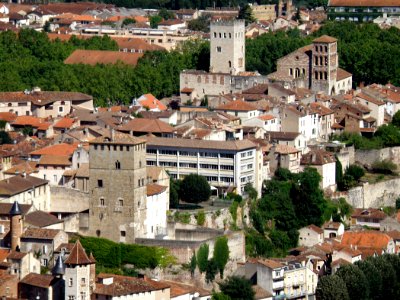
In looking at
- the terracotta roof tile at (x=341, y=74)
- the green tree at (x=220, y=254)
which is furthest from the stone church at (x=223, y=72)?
the green tree at (x=220, y=254)

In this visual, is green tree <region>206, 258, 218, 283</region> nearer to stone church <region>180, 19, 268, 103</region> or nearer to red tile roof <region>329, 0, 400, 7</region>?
stone church <region>180, 19, 268, 103</region>

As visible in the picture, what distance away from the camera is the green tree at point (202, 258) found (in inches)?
2566

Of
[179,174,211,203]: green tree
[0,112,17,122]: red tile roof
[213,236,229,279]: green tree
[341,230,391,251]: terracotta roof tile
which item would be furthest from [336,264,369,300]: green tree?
[0,112,17,122]: red tile roof

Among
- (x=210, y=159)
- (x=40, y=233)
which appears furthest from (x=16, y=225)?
(x=210, y=159)

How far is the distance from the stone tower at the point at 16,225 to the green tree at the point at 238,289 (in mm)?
6823

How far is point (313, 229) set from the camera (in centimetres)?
7125

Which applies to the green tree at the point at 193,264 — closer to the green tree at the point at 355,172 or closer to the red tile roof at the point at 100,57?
the green tree at the point at 355,172

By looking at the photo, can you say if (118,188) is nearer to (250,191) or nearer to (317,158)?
(250,191)

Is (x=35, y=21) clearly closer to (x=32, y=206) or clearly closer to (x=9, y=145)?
(x=9, y=145)

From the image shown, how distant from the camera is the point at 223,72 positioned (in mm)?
90000

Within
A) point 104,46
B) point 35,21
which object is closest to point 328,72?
point 104,46

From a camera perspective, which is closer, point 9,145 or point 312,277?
point 312,277

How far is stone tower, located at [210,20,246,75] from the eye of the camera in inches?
3563

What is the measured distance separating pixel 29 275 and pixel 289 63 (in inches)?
1231
